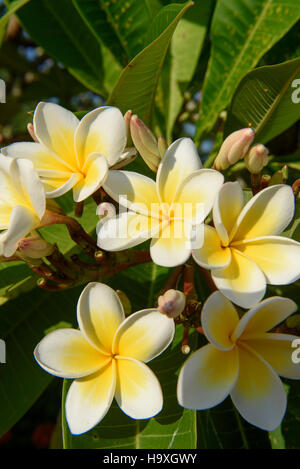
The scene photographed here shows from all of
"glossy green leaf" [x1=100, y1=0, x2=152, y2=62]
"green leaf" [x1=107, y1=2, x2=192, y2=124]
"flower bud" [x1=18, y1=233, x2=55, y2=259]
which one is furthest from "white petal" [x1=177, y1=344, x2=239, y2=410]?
"glossy green leaf" [x1=100, y1=0, x2=152, y2=62]

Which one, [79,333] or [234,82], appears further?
[234,82]

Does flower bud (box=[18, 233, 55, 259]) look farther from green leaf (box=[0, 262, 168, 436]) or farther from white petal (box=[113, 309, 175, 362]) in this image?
green leaf (box=[0, 262, 168, 436])

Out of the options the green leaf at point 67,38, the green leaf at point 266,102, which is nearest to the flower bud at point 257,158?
the green leaf at point 266,102

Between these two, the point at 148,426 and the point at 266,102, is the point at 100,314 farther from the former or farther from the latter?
the point at 266,102

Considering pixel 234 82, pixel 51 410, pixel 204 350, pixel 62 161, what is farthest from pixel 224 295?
pixel 51 410

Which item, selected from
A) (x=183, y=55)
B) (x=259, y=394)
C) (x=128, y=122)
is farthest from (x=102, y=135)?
(x=183, y=55)
